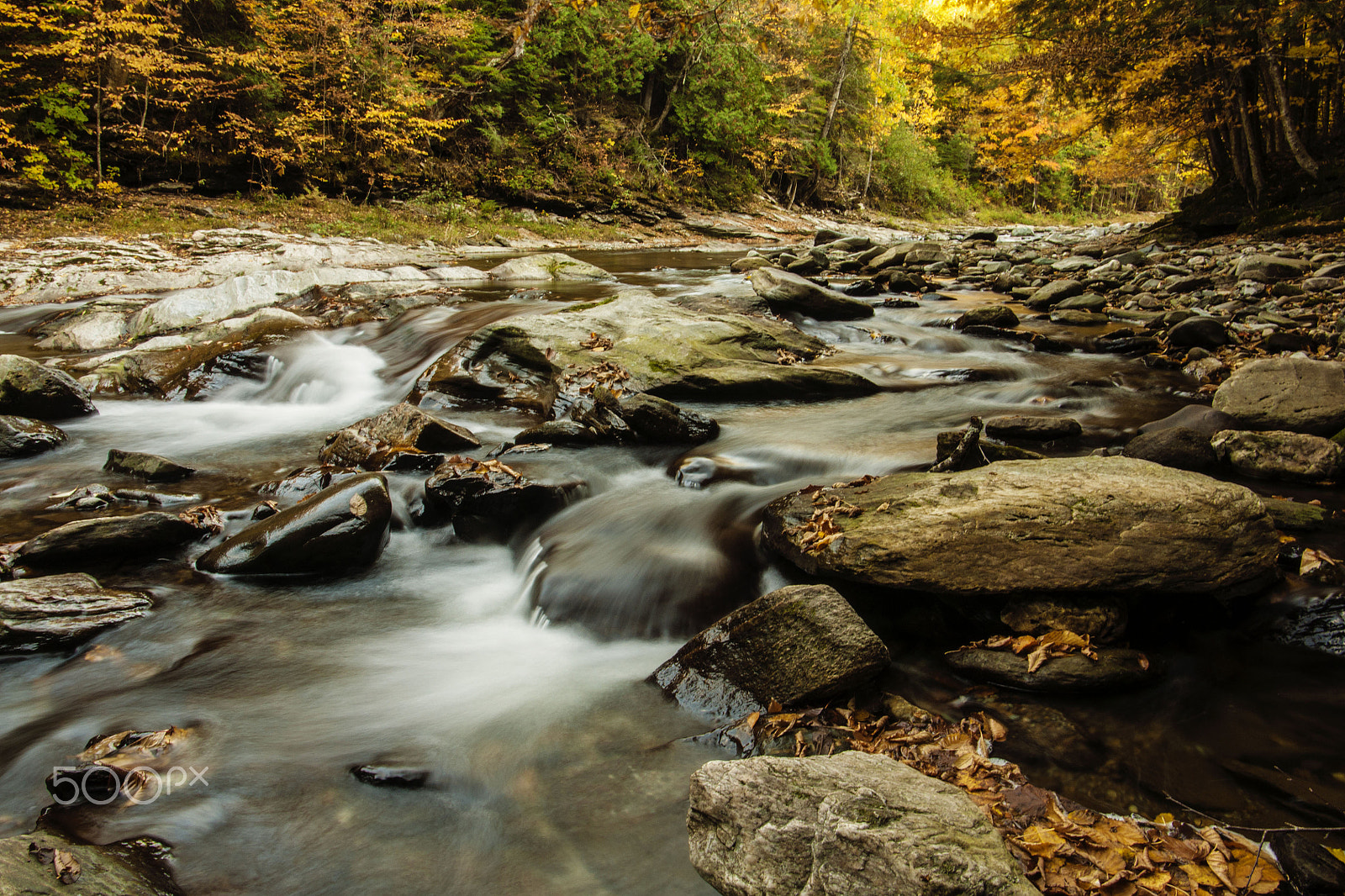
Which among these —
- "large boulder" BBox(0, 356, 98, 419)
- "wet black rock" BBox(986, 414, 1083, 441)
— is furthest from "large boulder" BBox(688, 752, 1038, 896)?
"large boulder" BBox(0, 356, 98, 419)

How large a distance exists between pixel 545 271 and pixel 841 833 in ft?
43.4

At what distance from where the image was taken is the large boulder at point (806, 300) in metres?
9.93

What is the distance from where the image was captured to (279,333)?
8.38m

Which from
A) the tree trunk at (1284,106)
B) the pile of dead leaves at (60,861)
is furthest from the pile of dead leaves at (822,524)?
the tree trunk at (1284,106)

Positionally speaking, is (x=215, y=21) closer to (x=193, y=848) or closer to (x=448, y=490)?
(x=448, y=490)

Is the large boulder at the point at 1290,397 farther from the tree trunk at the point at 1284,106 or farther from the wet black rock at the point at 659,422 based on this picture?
the tree trunk at the point at 1284,106

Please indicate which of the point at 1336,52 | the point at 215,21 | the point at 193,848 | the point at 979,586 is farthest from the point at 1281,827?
the point at 215,21

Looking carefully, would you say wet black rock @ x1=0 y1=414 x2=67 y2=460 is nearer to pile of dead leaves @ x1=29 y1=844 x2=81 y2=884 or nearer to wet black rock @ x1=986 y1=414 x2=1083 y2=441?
pile of dead leaves @ x1=29 y1=844 x2=81 y2=884

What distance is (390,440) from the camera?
533 cm

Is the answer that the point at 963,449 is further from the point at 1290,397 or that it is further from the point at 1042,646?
the point at 1290,397

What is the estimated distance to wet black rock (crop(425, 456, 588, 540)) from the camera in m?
4.49

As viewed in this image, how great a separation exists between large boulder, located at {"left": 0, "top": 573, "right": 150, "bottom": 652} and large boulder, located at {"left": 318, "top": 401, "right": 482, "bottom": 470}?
187 cm

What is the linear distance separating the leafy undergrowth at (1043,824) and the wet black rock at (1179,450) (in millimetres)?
2922

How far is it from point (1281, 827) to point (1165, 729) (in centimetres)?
47
